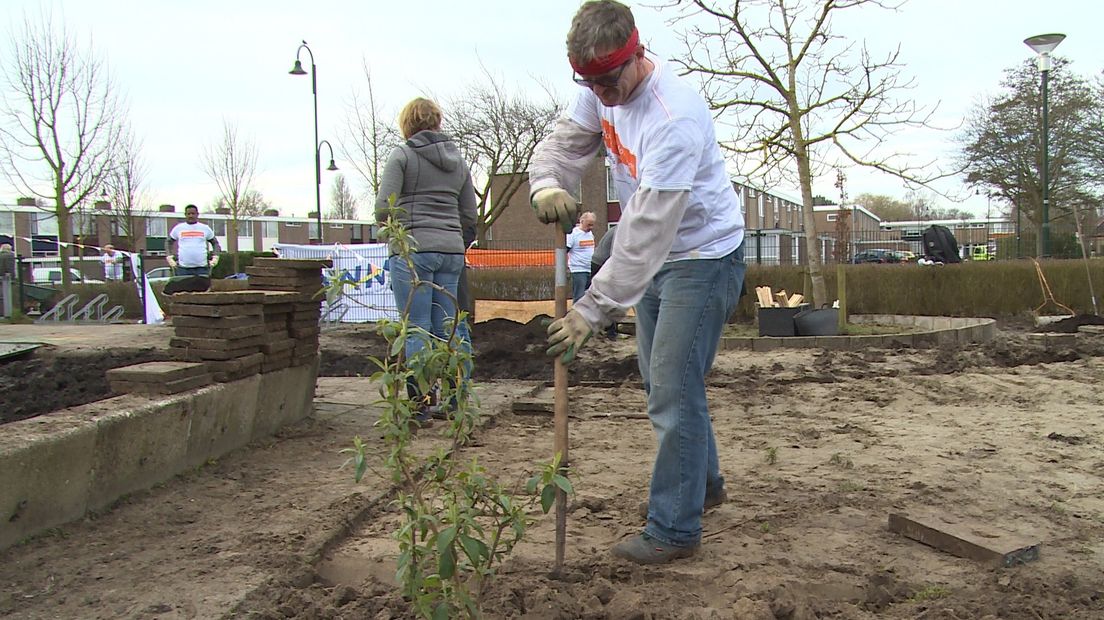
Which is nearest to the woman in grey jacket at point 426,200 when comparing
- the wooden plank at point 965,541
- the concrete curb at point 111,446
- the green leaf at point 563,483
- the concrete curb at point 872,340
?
the concrete curb at point 111,446

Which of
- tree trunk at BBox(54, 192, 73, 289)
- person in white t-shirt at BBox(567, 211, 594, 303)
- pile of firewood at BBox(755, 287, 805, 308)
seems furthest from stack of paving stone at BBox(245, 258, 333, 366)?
tree trunk at BBox(54, 192, 73, 289)

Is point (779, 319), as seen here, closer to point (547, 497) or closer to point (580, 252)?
point (580, 252)

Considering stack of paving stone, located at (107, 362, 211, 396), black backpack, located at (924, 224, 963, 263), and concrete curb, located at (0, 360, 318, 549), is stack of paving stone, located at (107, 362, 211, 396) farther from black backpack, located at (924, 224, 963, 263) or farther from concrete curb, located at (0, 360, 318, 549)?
black backpack, located at (924, 224, 963, 263)

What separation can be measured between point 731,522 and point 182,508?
2.27 meters

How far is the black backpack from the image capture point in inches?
554

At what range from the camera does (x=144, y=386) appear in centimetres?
385

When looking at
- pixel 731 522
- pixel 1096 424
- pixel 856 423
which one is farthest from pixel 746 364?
pixel 731 522

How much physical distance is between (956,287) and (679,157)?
11.9 metres

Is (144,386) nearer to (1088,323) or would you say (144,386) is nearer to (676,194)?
(676,194)

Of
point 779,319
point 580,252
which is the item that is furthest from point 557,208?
point 580,252

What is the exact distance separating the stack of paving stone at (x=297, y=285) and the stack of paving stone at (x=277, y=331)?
41mm

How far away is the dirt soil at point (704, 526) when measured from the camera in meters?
2.53

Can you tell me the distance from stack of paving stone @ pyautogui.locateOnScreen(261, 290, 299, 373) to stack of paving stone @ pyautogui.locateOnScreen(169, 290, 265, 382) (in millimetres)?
156

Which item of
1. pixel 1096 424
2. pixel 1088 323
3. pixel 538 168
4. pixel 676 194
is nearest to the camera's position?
pixel 676 194
